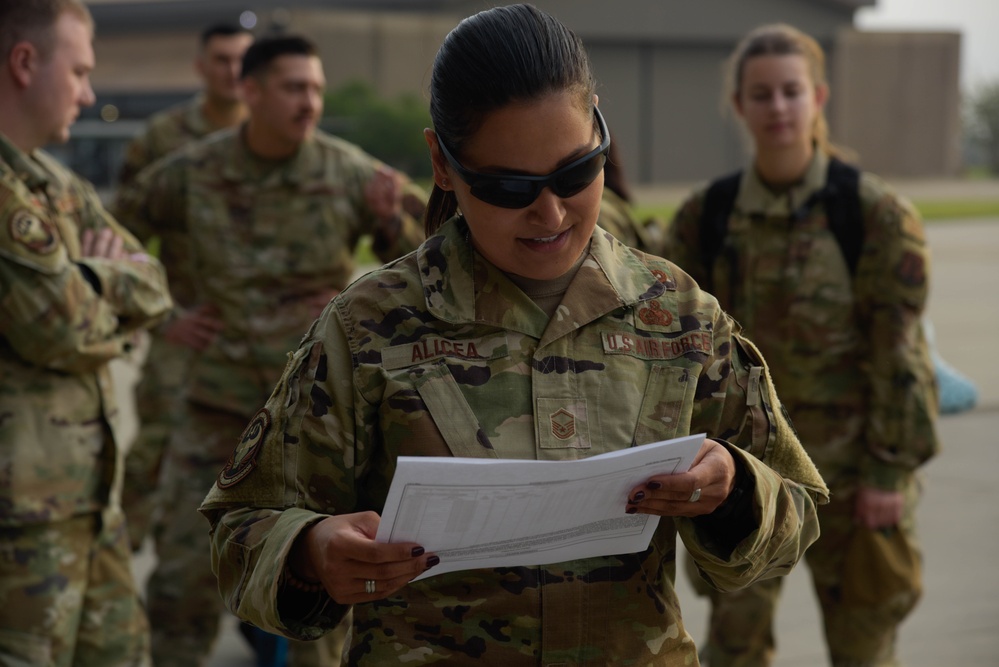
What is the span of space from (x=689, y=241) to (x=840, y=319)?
547 mm

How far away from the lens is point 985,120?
40625 mm

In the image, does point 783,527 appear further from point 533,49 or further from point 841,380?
point 841,380

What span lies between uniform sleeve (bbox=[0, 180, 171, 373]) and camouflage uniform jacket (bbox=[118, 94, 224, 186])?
3.40 metres

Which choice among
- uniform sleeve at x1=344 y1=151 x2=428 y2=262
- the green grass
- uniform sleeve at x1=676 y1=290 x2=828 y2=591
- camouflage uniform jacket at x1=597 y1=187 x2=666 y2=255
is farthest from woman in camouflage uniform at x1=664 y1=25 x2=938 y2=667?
the green grass

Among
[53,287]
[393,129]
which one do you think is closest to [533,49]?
[53,287]

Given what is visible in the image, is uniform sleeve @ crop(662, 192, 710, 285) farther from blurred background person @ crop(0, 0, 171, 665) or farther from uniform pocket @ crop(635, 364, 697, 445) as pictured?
uniform pocket @ crop(635, 364, 697, 445)

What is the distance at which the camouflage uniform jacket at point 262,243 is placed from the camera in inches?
190

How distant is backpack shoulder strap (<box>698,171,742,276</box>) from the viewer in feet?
13.7

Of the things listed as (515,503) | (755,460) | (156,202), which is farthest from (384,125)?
(515,503)

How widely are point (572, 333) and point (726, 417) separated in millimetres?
270

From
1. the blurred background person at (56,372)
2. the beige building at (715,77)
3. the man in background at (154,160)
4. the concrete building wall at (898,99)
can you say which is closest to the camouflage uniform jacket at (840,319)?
the blurred background person at (56,372)

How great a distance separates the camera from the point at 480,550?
1.83m

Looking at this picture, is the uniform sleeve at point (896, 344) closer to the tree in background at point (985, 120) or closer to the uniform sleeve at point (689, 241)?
the uniform sleeve at point (689, 241)

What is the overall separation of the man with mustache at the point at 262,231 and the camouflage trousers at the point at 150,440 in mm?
1099
